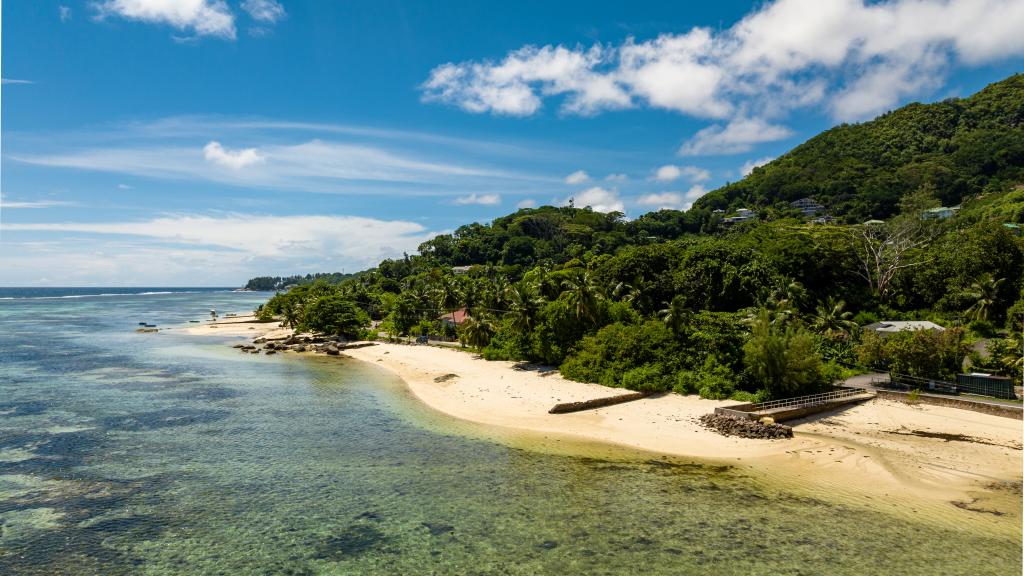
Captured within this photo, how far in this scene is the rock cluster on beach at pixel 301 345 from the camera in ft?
219

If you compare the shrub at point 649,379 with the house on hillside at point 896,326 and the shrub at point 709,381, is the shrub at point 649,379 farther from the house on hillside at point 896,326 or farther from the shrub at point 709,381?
the house on hillside at point 896,326

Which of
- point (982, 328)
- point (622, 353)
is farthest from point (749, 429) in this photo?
point (982, 328)

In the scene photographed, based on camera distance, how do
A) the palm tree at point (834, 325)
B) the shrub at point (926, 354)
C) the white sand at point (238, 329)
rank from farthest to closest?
the white sand at point (238, 329)
the palm tree at point (834, 325)
the shrub at point (926, 354)

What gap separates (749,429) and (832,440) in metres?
4.23

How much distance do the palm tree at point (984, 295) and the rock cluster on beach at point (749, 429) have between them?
120ft

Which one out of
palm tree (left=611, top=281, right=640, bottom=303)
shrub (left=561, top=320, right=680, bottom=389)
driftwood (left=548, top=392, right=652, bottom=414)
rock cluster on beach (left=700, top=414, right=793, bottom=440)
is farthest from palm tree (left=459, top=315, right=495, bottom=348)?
rock cluster on beach (left=700, top=414, right=793, bottom=440)

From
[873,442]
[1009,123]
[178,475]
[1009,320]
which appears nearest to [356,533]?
[178,475]

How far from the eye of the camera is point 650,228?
549 ft

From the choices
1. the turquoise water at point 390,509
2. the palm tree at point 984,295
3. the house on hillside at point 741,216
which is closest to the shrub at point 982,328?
the palm tree at point 984,295

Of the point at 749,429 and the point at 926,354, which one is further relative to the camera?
the point at 926,354

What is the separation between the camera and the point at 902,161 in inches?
5999

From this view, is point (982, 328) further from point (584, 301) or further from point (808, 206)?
point (808, 206)

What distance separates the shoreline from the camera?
22406 millimetres

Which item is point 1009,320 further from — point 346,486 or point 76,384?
point 76,384
